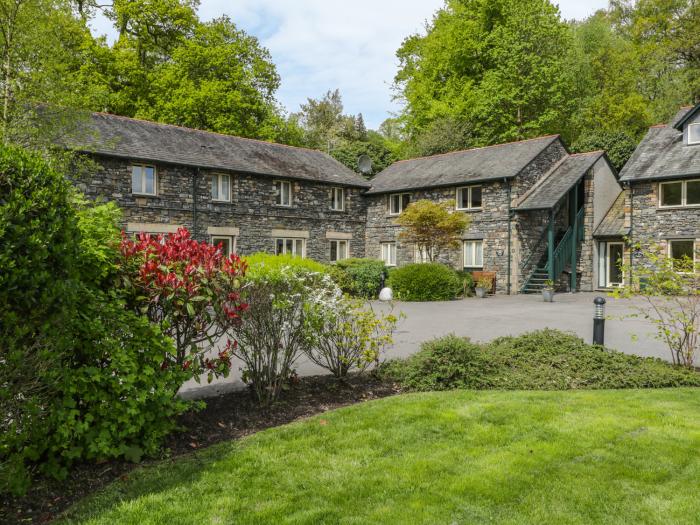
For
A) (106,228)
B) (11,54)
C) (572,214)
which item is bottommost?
(106,228)

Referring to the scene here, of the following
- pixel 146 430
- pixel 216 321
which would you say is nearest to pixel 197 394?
pixel 216 321

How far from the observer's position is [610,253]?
26.8 meters

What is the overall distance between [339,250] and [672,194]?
16.4 meters

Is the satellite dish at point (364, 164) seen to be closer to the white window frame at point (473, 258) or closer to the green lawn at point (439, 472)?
the white window frame at point (473, 258)

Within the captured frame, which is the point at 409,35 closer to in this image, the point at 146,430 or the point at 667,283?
the point at 667,283

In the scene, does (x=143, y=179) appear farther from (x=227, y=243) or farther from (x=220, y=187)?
(x=227, y=243)

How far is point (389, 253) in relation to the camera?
1196 inches

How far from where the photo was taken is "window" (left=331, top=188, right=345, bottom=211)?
97.2 ft

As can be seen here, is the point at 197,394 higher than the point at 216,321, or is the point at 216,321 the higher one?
the point at 216,321

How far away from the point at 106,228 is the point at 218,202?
20.4 m

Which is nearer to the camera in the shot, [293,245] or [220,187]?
[220,187]

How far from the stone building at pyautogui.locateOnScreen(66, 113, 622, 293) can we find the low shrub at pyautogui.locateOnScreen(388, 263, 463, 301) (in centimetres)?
466

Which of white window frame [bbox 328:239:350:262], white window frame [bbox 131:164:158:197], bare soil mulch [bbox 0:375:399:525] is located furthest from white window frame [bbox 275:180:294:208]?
bare soil mulch [bbox 0:375:399:525]

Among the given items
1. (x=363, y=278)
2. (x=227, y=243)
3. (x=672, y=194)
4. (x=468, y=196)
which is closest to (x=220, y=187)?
(x=227, y=243)
